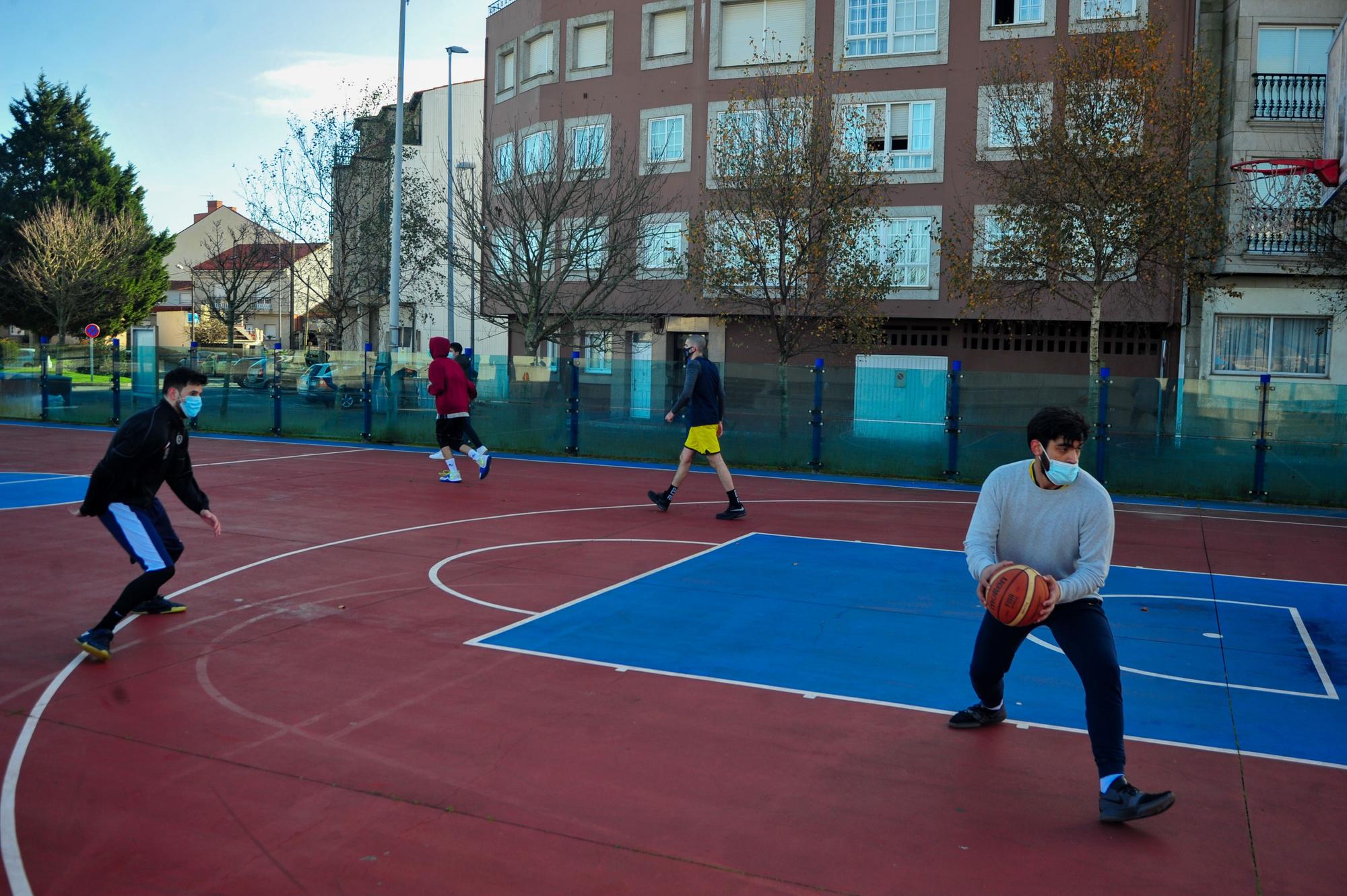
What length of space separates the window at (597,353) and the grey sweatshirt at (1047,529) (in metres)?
16.6

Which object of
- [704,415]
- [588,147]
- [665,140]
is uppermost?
[665,140]

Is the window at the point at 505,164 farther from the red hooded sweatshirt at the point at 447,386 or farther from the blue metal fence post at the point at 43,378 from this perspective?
the blue metal fence post at the point at 43,378

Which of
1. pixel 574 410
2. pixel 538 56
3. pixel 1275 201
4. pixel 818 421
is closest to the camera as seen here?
pixel 818 421

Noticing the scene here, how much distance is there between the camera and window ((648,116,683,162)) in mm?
32375

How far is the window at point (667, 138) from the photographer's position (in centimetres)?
3238

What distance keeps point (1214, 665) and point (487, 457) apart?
38.0 feet

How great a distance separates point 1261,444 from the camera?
17188 millimetres

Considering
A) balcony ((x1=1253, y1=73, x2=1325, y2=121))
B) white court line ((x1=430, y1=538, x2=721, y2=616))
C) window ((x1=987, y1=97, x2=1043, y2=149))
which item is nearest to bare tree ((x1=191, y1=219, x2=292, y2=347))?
window ((x1=987, y1=97, x2=1043, y2=149))

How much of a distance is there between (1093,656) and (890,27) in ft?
91.5

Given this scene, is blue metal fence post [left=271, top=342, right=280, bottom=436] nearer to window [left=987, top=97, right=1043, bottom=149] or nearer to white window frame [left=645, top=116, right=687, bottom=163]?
white window frame [left=645, top=116, right=687, bottom=163]

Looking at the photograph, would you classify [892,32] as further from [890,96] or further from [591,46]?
[591,46]

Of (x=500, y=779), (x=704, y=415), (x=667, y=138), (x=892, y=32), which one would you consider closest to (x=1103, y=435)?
(x=704, y=415)

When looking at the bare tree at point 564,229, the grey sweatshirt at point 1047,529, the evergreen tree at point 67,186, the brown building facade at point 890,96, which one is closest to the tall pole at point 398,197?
the bare tree at point 564,229

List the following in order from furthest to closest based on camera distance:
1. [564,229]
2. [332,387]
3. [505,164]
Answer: [505,164], [564,229], [332,387]
